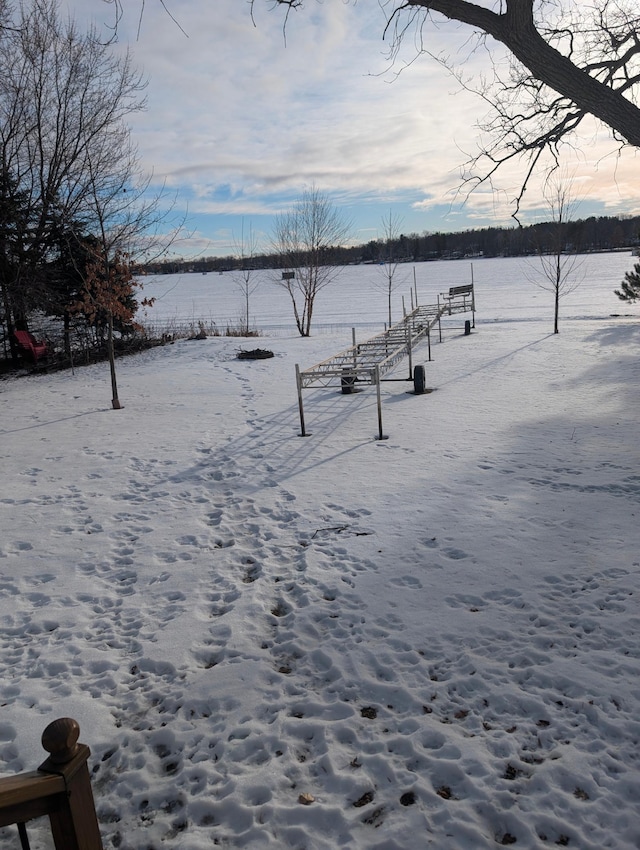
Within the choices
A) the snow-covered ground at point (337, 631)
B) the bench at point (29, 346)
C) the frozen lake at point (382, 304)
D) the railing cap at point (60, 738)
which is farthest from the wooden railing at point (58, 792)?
the frozen lake at point (382, 304)

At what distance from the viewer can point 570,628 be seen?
4285 mm

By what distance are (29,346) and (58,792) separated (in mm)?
20129

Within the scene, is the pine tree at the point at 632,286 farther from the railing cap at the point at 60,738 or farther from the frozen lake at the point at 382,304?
the railing cap at the point at 60,738

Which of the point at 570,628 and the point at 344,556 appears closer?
the point at 570,628

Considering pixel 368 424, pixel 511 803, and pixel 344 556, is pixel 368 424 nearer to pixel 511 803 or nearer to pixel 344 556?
pixel 344 556

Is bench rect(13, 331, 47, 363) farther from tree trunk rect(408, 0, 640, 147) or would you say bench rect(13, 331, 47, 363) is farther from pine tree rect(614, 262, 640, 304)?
pine tree rect(614, 262, 640, 304)

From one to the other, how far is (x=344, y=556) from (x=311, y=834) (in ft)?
9.79

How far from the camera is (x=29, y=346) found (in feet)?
64.1

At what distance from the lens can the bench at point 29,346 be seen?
19.5 meters

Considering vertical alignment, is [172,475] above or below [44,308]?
below

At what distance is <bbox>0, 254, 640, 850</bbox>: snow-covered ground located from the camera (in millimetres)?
2951

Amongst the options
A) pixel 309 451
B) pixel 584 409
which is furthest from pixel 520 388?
pixel 309 451

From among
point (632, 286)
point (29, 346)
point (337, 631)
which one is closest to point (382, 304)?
point (632, 286)

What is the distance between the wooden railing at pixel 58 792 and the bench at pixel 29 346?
1988 cm
